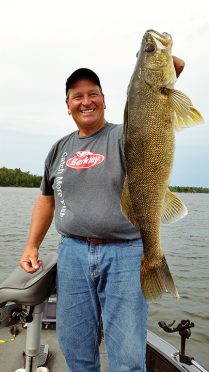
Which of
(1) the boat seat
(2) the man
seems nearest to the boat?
(1) the boat seat

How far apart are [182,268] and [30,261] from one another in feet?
35.2

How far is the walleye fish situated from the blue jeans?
178 millimetres

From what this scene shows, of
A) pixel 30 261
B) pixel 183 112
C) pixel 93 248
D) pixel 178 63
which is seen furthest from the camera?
pixel 30 261

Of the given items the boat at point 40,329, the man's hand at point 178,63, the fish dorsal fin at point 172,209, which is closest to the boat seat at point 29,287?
the boat at point 40,329

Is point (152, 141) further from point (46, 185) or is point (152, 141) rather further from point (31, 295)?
point (31, 295)

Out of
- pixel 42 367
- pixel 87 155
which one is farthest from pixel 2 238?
pixel 87 155

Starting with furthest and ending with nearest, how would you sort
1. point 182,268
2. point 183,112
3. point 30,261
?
point 182,268 → point 30,261 → point 183,112

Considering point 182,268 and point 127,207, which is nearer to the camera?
point 127,207

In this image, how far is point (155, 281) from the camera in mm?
2637

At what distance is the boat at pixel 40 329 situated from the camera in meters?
2.90

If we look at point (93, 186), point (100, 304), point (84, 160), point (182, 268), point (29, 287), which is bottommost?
point (182, 268)

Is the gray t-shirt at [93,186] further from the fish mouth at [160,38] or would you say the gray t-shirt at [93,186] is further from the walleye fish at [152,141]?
the fish mouth at [160,38]

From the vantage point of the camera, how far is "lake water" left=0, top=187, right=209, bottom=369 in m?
7.79

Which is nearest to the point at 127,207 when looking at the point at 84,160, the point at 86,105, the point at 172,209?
the point at 172,209
